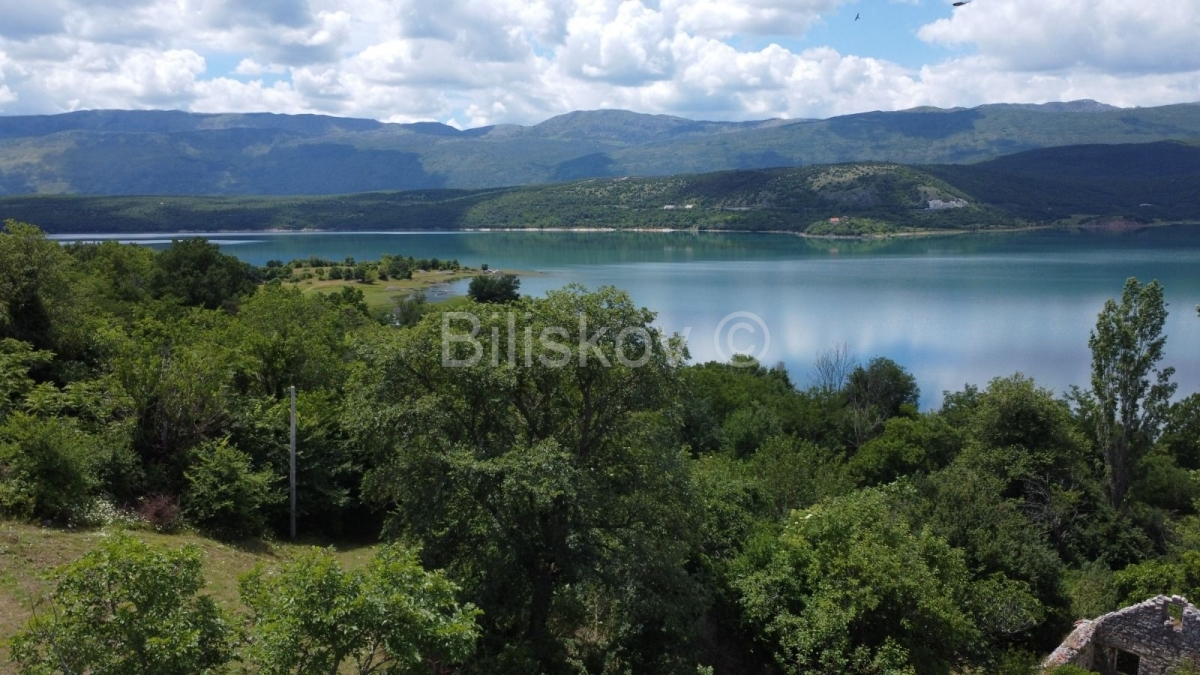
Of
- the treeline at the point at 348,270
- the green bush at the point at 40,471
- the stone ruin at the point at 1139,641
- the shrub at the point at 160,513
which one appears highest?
the treeline at the point at 348,270

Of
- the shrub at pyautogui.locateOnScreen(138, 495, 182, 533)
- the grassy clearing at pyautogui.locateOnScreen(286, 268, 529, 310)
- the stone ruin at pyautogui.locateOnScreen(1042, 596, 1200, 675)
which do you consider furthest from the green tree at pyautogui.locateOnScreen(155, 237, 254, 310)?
the stone ruin at pyautogui.locateOnScreen(1042, 596, 1200, 675)

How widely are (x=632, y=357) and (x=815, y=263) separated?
344 feet

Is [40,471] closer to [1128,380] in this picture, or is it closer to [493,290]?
[1128,380]

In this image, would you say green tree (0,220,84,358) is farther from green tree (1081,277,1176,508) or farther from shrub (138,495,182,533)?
green tree (1081,277,1176,508)

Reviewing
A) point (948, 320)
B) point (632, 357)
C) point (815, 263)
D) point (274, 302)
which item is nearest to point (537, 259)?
point (815, 263)

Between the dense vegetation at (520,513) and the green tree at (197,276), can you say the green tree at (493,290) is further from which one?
the dense vegetation at (520,513)

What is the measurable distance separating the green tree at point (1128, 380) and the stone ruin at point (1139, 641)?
484 inches

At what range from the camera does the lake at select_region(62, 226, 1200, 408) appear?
2194 inches

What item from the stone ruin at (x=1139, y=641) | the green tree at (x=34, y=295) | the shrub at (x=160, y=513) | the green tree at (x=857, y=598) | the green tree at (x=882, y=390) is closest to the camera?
the green tree at (x=857, y=598)

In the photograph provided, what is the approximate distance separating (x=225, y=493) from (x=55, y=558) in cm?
433

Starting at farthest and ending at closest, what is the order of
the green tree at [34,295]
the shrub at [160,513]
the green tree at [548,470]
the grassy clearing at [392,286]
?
1. the grassy clearing at [392,286]
2. the green tree at [34,295]
3. the shrub at [160,513]
4. the green tree at [548,470]

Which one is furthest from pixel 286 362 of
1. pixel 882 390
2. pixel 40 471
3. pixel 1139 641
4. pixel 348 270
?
pixel 348 270

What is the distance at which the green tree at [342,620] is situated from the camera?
917 cm

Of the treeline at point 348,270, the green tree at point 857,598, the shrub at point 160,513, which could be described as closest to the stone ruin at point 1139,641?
the green tree at point 857,598
